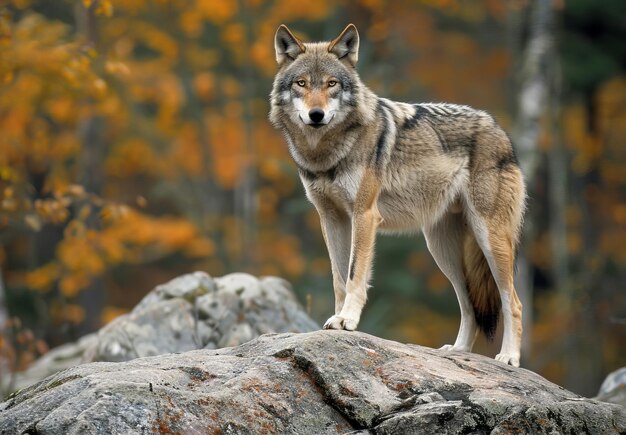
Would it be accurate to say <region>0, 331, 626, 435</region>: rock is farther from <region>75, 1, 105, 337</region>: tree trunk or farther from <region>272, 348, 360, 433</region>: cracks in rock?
<region>75, 1, 105, 337</region>: tree trunk

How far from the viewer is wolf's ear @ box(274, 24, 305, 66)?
6.89 m

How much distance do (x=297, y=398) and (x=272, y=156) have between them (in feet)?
55.3

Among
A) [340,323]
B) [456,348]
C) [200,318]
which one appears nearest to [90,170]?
[200,318]

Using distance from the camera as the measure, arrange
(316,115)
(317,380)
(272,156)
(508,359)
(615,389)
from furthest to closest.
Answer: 1. (272,156)
2. (615,389)
3. (508,359)
4. (316,115)
5. (317,380)

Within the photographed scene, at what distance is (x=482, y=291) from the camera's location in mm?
7297

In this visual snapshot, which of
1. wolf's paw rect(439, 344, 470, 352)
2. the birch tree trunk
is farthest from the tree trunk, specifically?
wolf's paw rect(439, 344, 470, 352)

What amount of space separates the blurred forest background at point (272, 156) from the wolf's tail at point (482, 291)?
860 cm

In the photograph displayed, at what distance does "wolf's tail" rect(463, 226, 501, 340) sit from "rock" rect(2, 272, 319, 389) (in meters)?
2.25

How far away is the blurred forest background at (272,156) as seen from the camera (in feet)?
59.0

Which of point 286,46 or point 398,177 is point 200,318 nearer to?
point 398,177

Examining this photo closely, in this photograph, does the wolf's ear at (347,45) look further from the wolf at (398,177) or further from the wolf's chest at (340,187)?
the wolf's chest at (340,187)

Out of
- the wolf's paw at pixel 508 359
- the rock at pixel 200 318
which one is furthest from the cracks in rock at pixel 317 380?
the rock at pixel 200 318

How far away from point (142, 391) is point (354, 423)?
3.93ft

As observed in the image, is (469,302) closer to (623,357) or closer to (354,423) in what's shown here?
(354,423)
